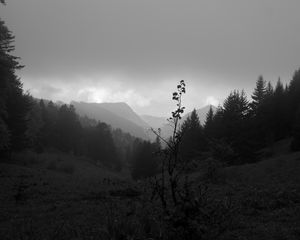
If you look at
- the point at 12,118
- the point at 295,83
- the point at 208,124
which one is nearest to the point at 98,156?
the point at 208,124

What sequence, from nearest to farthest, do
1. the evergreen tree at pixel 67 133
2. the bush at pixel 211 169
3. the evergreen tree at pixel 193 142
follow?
the bush at pixel 211 169, the evergreen tree at pixel 193 142, the evergreen tree at pixel 67 133

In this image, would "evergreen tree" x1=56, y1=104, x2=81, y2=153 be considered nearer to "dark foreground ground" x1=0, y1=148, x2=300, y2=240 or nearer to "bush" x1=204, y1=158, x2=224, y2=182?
"dark foreground ground" x1=0, y1=148, x2=300, y2=240

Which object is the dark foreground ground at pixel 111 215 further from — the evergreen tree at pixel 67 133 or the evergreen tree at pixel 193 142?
the evergreen tree at pixel 67 133

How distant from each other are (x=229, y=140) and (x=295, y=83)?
902 inches

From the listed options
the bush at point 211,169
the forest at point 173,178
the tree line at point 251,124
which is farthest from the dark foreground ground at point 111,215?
the tree line at point 251,124

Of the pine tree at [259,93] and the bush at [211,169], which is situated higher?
the pine tree at [259,93]

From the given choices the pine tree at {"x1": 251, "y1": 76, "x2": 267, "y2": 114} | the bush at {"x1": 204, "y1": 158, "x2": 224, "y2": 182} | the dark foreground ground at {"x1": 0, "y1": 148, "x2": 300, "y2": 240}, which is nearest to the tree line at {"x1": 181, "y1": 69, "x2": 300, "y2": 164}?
the pine tree at {"x1": 251, "y1": 76, "x2": 267, "y2": 114}

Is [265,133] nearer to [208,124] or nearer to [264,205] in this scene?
[208,124]

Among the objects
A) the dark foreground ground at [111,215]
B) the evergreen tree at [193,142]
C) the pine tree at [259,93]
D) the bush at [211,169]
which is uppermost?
the pine tree at [259,93]

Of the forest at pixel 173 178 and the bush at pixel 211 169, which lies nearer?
the forest at pixel 173 178

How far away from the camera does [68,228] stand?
1055 cm

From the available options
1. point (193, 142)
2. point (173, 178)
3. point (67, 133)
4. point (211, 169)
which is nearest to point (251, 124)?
point (193, 142)

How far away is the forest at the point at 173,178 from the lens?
744 centimetres

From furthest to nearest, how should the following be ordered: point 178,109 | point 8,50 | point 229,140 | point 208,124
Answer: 1. point 208,124
2. point 229,140
3. point 8,50
4. point 178,109
